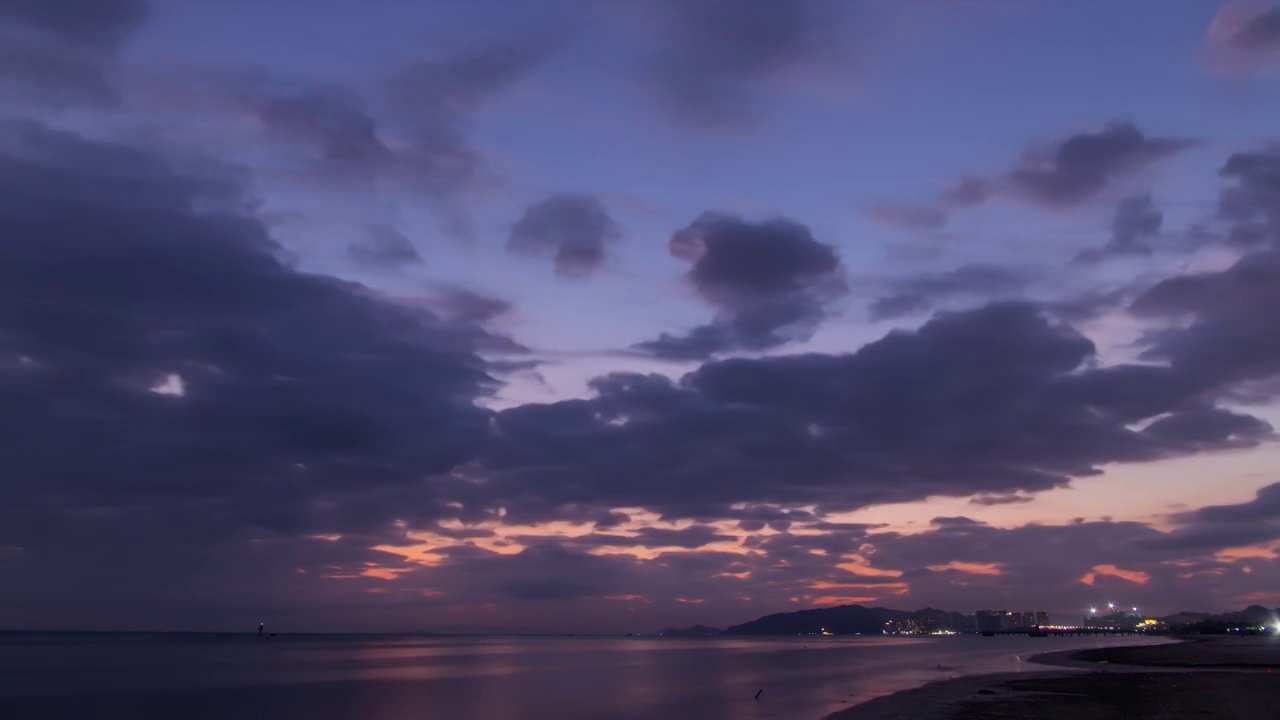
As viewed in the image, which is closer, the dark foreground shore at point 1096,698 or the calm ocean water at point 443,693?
the dark foreground shore at point 1096,698

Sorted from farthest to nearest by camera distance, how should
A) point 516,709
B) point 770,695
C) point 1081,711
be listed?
point 770,695
point 516,709
point 1081,711

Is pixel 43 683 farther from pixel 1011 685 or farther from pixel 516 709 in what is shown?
pixel 1011 685

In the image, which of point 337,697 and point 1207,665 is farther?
point 1207,665

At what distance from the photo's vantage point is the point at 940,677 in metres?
83.8

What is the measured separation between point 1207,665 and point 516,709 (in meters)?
67.7

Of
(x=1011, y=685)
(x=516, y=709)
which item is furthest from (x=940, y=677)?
(x=516, y=709)

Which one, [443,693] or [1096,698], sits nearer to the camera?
[1096,698]

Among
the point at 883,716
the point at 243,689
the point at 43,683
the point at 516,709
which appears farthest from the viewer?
the point at 43,683

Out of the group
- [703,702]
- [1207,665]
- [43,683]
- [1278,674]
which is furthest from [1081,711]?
[43,683]

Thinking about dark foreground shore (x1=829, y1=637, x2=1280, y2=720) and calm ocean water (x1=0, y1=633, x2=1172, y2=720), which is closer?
dark foreground shore (x1=829, y1=637, x2=1280, y2=720)

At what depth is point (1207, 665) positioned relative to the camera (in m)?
83.2

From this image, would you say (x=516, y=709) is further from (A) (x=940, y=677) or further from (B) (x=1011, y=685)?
(A) (x=940, y=677)

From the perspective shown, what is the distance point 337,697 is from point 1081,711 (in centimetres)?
5561

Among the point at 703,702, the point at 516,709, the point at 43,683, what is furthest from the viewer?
the point at 43,683
